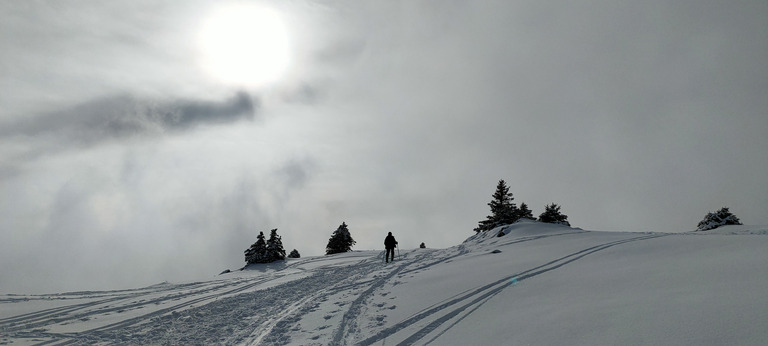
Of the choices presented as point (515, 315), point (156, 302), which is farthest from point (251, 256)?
point (515, 315)

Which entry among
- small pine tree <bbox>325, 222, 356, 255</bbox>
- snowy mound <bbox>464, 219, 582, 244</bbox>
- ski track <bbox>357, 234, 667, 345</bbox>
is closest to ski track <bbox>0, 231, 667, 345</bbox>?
ski track <bbox>357, 234, 667, 345</bbox>

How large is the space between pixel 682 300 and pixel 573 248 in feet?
36.2

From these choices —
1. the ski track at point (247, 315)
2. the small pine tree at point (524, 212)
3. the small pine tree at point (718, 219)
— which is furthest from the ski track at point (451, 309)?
the small pine tree at point (524, 212)

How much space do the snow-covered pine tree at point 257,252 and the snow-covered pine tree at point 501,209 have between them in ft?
101

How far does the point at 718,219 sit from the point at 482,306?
36541 mm

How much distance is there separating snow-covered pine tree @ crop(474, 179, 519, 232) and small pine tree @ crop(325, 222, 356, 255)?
2017cm

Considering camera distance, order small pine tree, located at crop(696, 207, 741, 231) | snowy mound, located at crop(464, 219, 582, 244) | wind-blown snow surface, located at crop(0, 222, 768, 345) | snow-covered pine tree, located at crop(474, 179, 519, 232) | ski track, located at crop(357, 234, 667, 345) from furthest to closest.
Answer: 1. snow-covered pine tree, located at crop(474, 179, 519, 232)
2. small pine tree, located at crop(696, 207, 741, 231)
3. snowy mound, located at crop(464, 219, 582, 244)
4. ski track, located at crop(357, 234, 667, 345)
5. wind-blown snow surface, located at crop(0, 222, 768, 345)

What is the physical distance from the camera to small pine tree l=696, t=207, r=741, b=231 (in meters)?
32.8

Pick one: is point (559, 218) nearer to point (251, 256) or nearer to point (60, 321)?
point (251, 256)

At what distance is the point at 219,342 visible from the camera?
31.8 feet

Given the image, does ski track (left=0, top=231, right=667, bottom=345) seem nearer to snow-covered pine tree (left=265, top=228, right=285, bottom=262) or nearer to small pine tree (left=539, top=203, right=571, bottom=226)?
snow-covered pine tree (left=265, top=228, right=285, bottom=262)

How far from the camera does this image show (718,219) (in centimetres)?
3353

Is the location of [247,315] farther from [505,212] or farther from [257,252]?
[505,212]

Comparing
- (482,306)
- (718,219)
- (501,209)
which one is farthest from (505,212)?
(482,306)
